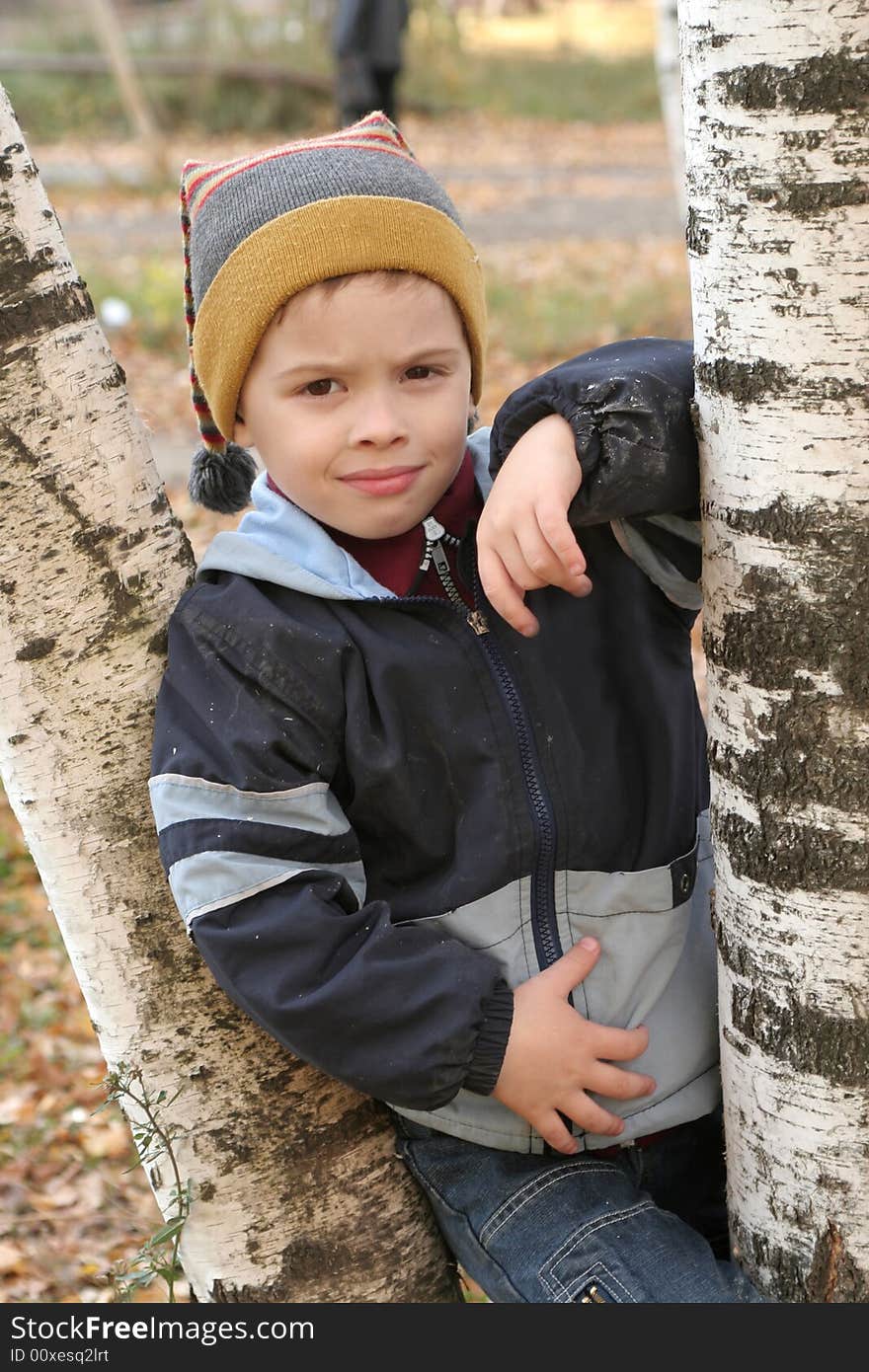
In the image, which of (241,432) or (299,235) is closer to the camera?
(299,235)

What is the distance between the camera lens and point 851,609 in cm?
157

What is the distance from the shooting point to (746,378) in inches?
62.3

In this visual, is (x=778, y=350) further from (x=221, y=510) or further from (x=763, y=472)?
(x=221, y=510)

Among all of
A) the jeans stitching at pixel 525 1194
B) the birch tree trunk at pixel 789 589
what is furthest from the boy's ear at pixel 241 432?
the jeans stitching at pixel 525 1194

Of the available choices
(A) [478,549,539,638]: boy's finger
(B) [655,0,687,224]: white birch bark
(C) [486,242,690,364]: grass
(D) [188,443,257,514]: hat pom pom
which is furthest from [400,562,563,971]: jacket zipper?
(C) [486,242,690,364]: grass

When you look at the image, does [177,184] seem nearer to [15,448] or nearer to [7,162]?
[7,162]

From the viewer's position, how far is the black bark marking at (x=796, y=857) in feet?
5.38

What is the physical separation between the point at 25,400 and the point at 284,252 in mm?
390

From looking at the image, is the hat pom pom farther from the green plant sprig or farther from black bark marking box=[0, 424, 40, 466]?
the green plant sprig

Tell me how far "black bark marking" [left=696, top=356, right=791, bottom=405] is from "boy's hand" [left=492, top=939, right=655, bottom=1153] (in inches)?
30.4

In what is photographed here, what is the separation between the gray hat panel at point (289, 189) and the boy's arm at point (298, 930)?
58 centimetres

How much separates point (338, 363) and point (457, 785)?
59cm

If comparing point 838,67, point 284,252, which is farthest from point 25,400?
point 838,67

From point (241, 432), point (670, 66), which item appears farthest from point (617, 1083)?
point (670, 66)
